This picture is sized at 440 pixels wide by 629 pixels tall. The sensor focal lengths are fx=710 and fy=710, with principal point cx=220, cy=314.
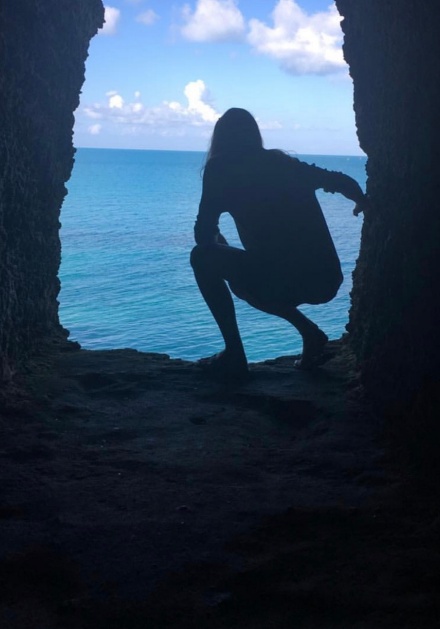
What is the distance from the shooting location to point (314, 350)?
14.8ft

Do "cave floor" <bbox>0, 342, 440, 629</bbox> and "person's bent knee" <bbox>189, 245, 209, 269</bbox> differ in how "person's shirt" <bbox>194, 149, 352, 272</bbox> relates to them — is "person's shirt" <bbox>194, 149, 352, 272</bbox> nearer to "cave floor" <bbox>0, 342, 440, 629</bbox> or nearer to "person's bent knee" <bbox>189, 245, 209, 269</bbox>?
"person's bent knee" <bbox>189, 245, 209, 269</bbox>

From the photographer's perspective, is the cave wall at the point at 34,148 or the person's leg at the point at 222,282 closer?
the cave wall at the point at 34,148

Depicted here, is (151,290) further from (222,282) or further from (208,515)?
(208,515)

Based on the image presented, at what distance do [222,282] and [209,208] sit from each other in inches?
17.9

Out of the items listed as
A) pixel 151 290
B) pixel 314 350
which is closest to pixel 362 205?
pixel 314 350

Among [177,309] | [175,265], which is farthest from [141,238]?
[177,309]

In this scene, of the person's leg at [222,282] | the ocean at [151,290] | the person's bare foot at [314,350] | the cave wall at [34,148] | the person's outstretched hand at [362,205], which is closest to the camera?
the cave wall at [34,148]

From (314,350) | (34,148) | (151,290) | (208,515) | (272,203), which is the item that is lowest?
(151,290)

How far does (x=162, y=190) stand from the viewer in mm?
56844

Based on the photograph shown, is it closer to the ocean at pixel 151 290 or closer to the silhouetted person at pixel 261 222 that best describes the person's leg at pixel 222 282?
the silhouetted person at pixel 261 222

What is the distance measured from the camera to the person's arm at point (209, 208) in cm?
415

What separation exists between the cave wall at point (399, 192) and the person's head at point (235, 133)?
2.09 feet

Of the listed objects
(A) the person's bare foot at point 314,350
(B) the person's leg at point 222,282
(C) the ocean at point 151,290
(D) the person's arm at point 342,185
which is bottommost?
(C) the ocean at point 151,290

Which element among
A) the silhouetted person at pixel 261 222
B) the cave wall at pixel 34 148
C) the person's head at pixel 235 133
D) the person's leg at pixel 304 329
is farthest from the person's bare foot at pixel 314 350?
the cave wall at pixel 34 148
